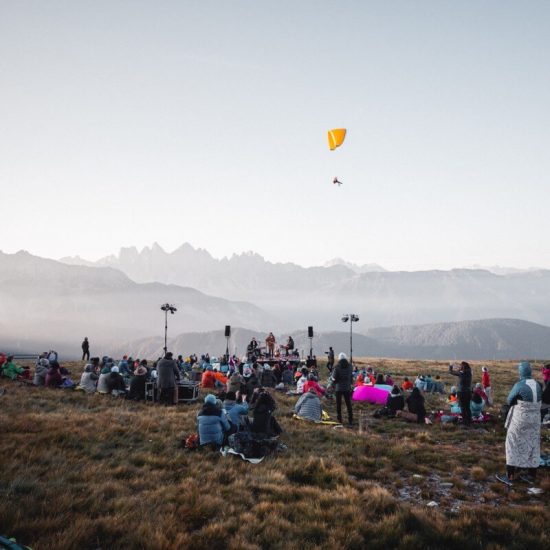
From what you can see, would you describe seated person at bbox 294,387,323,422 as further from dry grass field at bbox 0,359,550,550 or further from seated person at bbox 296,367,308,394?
seated person at bbox 296,367,308,394

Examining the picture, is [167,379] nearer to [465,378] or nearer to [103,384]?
[103,384]

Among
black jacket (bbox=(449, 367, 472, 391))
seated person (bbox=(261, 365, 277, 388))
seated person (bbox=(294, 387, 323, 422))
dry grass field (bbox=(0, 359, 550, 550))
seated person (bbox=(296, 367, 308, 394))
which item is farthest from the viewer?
seated person (bbox=(261, 365, 277, 388))

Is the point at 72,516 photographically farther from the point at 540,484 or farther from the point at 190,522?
the point at 540,484

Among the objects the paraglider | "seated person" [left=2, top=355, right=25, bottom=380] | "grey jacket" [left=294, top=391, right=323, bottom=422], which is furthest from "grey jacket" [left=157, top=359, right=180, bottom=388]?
the paraglider

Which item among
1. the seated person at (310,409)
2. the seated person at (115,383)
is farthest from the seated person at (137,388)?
the seated person at (310,409)

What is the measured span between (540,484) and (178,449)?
7992 millimetres

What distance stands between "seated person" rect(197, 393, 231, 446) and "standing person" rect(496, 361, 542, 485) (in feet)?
21.1

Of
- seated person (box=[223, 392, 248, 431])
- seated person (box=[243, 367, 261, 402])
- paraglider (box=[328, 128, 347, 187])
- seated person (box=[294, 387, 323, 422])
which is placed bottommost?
seated person (box=[243, 367, 261, 402])

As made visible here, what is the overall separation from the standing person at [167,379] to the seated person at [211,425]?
5794 mm

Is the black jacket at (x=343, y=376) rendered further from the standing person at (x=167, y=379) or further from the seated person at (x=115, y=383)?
the seated person at (x=115, y=383)

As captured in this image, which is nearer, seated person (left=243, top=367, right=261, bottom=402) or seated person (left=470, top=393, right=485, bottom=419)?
seated person (left=470, top=393, right=485, bottom=419)

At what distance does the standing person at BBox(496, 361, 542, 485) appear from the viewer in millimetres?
8367

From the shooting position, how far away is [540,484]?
8133mm

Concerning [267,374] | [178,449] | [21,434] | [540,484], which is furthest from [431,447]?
[267,374]
